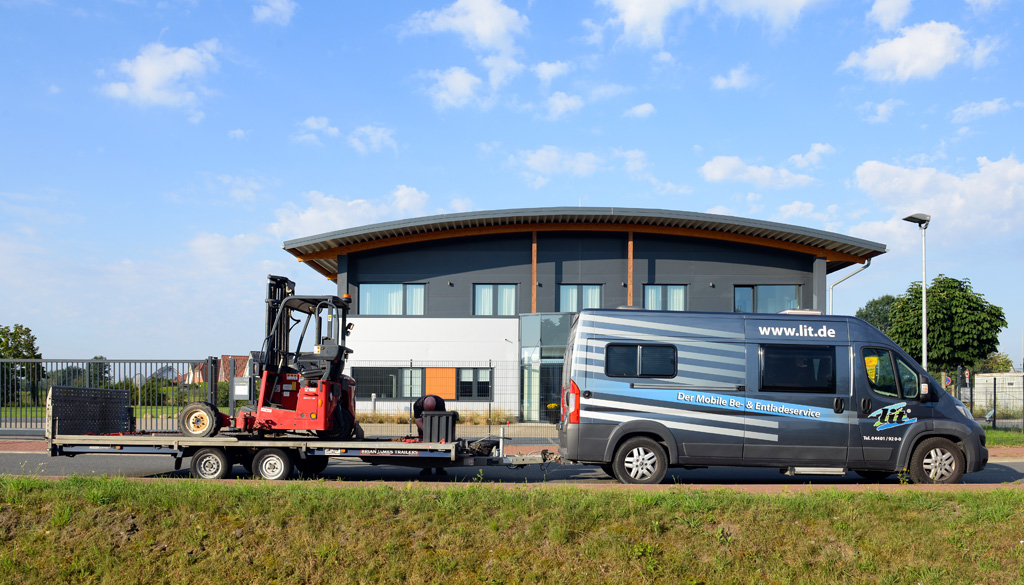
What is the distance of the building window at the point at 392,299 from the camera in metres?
28.9

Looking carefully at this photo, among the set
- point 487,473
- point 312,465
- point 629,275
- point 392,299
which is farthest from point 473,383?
point 312,465

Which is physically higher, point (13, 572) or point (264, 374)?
point (264, 374)

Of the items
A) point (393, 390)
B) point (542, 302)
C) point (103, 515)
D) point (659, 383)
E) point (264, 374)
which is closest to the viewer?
point (103, 515)

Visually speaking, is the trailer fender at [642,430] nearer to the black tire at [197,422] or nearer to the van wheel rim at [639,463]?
the van wheel rim at [639,463]

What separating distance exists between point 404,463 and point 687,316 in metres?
4.31

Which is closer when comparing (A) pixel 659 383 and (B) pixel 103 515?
(B) pixel 103 515

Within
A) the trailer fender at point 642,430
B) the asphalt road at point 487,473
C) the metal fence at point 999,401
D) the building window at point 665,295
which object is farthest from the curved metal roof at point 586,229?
the trailer fender at point 642,430

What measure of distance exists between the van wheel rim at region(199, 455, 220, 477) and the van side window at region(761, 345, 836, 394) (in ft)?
24.3

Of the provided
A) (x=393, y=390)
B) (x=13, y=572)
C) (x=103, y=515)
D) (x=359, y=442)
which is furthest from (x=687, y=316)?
(x=393, y=390)

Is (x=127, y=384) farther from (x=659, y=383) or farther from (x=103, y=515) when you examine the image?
(x=659, y=383)

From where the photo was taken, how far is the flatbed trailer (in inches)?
416

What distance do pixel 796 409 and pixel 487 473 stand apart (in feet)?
15.8

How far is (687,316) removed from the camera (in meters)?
10.4

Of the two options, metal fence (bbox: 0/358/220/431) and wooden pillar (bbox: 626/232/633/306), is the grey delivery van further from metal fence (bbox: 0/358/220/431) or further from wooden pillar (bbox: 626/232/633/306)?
wooden pillar (bbox: 626/232/633/306)
